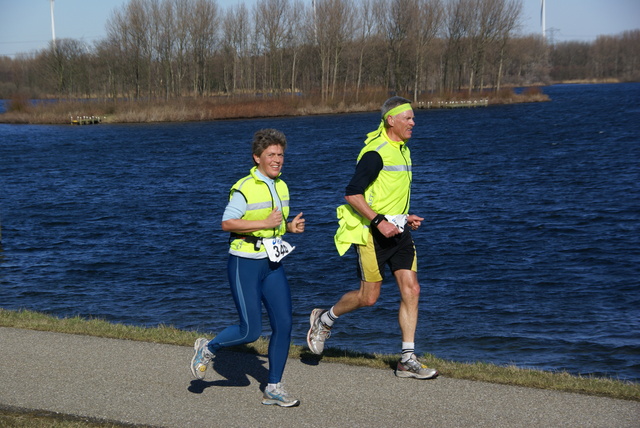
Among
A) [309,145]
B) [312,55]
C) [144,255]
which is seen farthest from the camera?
[312,55]

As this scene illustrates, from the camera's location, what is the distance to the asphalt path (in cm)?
550

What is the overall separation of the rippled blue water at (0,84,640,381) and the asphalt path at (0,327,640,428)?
5.38 meters

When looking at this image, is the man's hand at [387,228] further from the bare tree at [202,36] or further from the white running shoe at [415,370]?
the bare tree at [202,36]

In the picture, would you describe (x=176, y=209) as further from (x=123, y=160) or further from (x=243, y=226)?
(x=243, y=226)

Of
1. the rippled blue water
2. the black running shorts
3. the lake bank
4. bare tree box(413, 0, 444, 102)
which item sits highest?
bare tree box(413, 0, 444, 102)

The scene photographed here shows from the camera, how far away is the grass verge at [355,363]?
19.5 ft

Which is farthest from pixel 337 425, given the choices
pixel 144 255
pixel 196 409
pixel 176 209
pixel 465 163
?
pixel 465 163

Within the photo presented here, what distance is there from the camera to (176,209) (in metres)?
28.2

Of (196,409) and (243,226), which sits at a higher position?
(243,226)

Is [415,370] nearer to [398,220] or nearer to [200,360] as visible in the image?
[398,220]

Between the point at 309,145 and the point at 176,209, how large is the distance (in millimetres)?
24652

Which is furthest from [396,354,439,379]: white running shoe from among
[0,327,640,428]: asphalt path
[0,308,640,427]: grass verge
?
[0,308,640,427]: grass verge

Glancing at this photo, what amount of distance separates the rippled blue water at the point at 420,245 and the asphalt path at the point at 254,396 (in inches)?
212

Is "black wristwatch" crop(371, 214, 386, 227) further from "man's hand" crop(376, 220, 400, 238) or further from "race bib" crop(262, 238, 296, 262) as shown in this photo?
"race bib" crop(262, 238, 296, 262)
